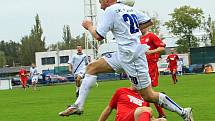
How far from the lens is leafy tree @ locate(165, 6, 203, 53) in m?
96.5

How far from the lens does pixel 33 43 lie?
5679 inches

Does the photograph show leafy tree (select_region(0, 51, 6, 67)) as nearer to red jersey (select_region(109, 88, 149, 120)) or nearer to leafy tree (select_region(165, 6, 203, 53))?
leafy tree (select_region(165, 6, 203, 53))

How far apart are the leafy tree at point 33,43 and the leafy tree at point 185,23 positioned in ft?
177

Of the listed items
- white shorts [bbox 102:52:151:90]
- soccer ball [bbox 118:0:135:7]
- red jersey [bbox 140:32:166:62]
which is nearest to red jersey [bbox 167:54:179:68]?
red jersey [bbox 140:32:166:62]

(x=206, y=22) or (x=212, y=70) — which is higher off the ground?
(x=206, y=22)

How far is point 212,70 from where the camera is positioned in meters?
68.7

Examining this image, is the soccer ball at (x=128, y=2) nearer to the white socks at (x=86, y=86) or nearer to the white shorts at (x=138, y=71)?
the white shorts at (x=138, y=71)

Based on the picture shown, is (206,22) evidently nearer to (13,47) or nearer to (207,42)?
(207,42)

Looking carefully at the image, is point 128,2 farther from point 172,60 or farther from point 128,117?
point 172,60

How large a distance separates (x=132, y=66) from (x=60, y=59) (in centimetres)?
10870

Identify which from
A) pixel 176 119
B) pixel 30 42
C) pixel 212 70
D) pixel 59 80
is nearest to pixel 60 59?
pixel 30 42

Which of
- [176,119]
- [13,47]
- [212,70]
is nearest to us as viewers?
[176,119]

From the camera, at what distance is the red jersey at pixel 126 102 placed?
7766 mm

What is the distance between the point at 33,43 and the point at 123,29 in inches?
5397
